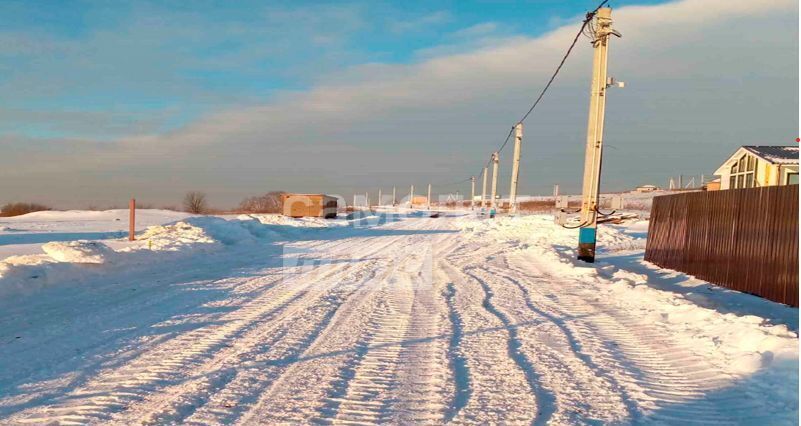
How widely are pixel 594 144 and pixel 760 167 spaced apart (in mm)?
19891

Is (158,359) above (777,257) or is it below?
below

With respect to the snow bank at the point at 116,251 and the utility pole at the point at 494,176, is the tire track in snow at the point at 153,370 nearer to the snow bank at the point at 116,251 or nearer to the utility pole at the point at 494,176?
the snow bank at the point at 116,251

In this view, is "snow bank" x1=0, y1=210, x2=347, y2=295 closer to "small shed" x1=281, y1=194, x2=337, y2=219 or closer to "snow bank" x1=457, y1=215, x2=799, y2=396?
"snow bank" x1=457, y1=215, x2=799, y2=396

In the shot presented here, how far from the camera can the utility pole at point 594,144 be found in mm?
15617

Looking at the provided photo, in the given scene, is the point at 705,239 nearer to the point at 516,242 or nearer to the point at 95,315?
the point at 516,242

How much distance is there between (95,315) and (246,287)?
3.25 m

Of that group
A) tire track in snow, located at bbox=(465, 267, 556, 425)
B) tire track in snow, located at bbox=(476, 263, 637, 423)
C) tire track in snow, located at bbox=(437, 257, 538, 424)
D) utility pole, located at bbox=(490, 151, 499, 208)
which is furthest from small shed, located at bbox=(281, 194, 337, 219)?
tire track in snow, located at bbox=(476, 263, 637, 423)

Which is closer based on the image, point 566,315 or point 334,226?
point 566,315

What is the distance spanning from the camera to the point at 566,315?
8422mm

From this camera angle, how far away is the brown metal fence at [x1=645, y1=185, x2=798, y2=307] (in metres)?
9.71

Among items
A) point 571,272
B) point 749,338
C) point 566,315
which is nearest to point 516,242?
point 571,272

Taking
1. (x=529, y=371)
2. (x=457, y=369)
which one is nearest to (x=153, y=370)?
(x=457, y=369)

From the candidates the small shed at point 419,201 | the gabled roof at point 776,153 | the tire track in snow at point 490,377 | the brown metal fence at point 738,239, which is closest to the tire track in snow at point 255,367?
the tire track in snow at point 490,377

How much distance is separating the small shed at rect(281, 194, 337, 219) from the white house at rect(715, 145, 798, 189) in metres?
28.7
